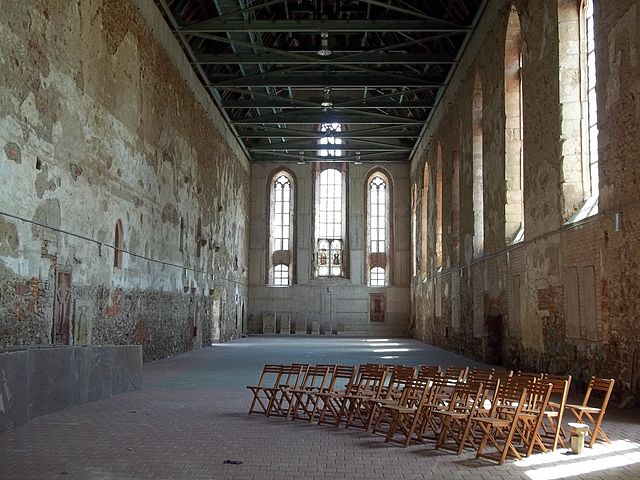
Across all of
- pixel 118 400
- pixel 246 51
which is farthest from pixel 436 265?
pixel 118 400

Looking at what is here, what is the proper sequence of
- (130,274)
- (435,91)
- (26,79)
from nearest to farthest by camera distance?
(26,79), (130,274), (435,91)

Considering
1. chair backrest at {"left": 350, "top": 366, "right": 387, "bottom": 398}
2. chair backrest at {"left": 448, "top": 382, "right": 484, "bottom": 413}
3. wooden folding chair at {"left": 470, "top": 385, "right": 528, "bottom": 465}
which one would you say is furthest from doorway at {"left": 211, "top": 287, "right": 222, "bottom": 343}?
wooden folding chair at {"left": 470, "top": 385, "right": 528, "bottom": 465}

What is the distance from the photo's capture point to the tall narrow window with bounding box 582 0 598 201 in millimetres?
12852

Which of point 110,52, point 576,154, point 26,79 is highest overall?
point 110,52

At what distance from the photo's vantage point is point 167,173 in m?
20.4

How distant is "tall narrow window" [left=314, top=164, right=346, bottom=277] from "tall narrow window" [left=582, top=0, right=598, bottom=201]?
26207 mm

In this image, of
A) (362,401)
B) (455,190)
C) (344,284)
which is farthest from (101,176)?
(344,284)

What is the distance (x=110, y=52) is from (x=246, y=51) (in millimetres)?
10981

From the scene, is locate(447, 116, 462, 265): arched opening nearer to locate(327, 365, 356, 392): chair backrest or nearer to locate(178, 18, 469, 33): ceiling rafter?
locate(178, 18, 469, 33): ceiling rafter

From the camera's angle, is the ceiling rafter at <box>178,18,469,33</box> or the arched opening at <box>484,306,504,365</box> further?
the ceiling rafter at <box>178,18,469,33</box>

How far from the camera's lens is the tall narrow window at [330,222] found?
39.0m

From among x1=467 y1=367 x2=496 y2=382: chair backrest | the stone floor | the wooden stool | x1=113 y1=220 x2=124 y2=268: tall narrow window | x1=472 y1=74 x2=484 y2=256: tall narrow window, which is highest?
x1=472 y1=74 x2=484 y2=256: tall narrow window

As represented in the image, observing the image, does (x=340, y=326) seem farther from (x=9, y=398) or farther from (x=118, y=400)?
(x=9, y=398)

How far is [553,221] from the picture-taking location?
44.7 feet
